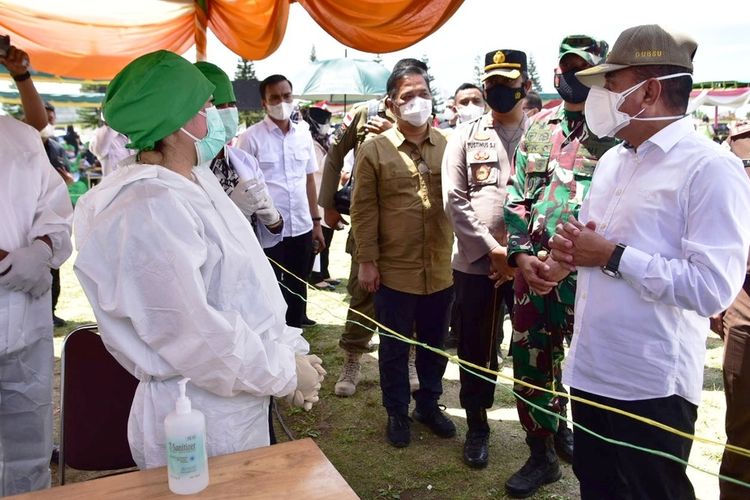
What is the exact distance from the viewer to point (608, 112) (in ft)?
6.41

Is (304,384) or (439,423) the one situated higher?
(304,384)

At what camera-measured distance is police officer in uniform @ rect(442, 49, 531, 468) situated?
3.17 meters

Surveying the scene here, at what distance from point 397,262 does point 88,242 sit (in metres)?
2.11

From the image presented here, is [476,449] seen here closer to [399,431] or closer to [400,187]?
[399,431]

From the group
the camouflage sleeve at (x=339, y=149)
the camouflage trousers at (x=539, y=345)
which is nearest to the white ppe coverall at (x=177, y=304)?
the camouflage trousers at (x=539, y=345)

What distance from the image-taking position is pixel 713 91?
21.6 m

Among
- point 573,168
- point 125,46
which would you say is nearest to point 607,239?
point 573,168

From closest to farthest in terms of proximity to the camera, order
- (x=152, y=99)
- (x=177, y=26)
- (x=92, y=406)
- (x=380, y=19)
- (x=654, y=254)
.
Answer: (x=152, y=99) < (x=654, y=254) < (x=92, y=406) < (x=380, y=19) < (x=177, y=26)

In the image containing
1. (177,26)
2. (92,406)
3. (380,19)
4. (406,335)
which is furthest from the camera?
(177,26)

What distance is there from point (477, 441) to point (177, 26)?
3665 millimetres

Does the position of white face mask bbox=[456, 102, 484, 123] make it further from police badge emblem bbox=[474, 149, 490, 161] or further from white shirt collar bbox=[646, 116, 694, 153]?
white shirt collar bbox=[646, 116, 694, 153]

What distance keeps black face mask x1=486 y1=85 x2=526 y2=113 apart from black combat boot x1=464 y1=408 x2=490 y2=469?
176 centimetres

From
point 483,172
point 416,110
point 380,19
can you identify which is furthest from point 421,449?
point 380,19

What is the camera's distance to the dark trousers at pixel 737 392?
2.55m
